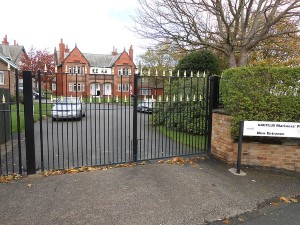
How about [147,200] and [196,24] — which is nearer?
[147,200]

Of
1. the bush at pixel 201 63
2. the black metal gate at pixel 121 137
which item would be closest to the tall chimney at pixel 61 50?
the bush at pixel 201 63

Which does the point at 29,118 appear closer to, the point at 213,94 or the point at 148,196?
the point at 148,196

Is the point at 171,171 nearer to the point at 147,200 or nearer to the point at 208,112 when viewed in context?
the point at 147,200

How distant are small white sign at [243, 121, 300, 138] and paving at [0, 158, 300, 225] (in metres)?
0.83

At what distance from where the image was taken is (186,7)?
10250 millimetres

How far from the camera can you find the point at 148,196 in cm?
366

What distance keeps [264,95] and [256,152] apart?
124 centimetres

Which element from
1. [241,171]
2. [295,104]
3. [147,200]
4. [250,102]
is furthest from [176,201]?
[295,104]

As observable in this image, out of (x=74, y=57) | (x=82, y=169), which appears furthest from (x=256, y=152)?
(x=74, y=57)

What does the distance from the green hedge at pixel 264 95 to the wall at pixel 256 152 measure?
30 cm

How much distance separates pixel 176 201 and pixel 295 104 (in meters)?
3.19

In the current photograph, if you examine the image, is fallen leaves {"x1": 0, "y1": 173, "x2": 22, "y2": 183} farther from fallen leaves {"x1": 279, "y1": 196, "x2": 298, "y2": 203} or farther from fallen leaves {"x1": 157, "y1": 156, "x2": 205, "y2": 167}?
fallen leaves {"x1": 279, "y1": 196, "x2": 298, "y2": 203}

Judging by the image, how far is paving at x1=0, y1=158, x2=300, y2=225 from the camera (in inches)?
122

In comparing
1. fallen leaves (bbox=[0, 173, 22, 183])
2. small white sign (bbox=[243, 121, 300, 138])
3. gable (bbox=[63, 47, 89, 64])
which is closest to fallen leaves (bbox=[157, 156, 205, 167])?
small white sign (bbox=[243, 121, 300, 138])
